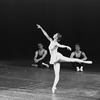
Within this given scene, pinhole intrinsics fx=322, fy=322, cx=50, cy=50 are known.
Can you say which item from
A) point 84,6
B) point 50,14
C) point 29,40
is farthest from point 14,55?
point 84,6

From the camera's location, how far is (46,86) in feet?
23.5

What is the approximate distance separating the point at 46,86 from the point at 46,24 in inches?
289

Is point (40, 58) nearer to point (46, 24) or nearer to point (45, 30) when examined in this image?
point (45, 30)

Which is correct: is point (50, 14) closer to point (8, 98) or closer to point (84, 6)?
point (84, 6)

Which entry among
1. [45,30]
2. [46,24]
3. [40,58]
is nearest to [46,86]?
[40,58]

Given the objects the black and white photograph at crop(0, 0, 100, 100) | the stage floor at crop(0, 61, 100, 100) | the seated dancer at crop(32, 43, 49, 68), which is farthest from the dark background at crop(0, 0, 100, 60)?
the stage floor at crop(0, 61, 100, 100)

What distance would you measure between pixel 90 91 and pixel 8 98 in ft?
5.87

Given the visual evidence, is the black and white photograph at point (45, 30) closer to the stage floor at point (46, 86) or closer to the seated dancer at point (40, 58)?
the seated dancer at point (40, 58)

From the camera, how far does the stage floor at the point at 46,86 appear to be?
19.6ft

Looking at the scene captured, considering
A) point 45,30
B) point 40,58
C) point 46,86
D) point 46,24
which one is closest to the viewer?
point 46,86

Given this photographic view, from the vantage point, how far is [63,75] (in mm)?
9070

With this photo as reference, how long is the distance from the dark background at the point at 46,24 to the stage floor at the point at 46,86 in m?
4.55

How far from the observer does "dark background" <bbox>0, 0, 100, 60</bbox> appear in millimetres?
13820

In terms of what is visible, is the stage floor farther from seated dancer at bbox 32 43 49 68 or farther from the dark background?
the dark background
